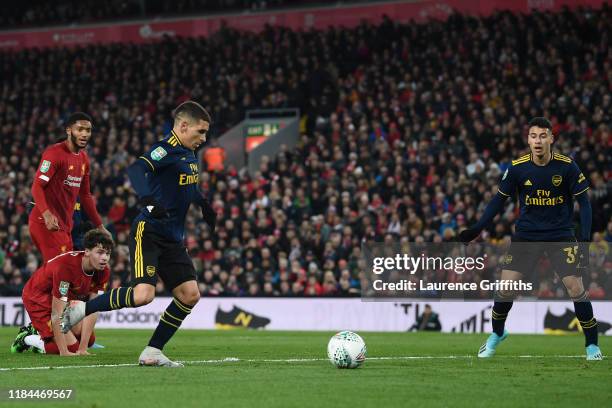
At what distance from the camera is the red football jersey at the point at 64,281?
12.8 m

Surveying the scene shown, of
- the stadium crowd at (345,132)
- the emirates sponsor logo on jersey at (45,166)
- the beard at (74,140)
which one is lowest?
the emirates sponsor logo on jersey at (45,166)

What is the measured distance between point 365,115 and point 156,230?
21.0 metres

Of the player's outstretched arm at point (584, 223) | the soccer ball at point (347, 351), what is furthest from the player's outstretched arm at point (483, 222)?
the soccer ball at point (347, 351)

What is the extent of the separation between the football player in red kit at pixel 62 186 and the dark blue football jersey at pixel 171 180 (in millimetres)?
2759

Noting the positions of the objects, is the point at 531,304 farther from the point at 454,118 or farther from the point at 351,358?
the point at 351,358

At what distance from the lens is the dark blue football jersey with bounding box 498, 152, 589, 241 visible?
1238 cm

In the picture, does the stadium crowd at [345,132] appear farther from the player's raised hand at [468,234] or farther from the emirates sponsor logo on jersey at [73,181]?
the emirates sponsor logo on jersey at [73,181]

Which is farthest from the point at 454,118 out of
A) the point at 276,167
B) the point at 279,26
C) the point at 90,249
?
the point at 90,249

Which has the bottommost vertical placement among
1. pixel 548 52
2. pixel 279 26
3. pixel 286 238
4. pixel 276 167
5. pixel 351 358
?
pixel 351 358

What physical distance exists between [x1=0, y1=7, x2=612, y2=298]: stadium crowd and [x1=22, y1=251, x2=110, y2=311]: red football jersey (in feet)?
37.7

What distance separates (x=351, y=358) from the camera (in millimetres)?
10688

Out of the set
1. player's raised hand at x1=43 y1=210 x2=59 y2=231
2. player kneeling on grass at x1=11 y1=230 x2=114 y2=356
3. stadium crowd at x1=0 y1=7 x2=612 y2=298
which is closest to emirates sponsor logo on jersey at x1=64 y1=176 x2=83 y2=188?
player's raised hand at x1=43 y1=210 x2=59 y2=231

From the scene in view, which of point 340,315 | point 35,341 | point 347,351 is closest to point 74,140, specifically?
point 35,341

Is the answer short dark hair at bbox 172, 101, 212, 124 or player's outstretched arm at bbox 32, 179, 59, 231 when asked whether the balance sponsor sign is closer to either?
player's outstretched arm at bbox 32, 179, 59, 231
